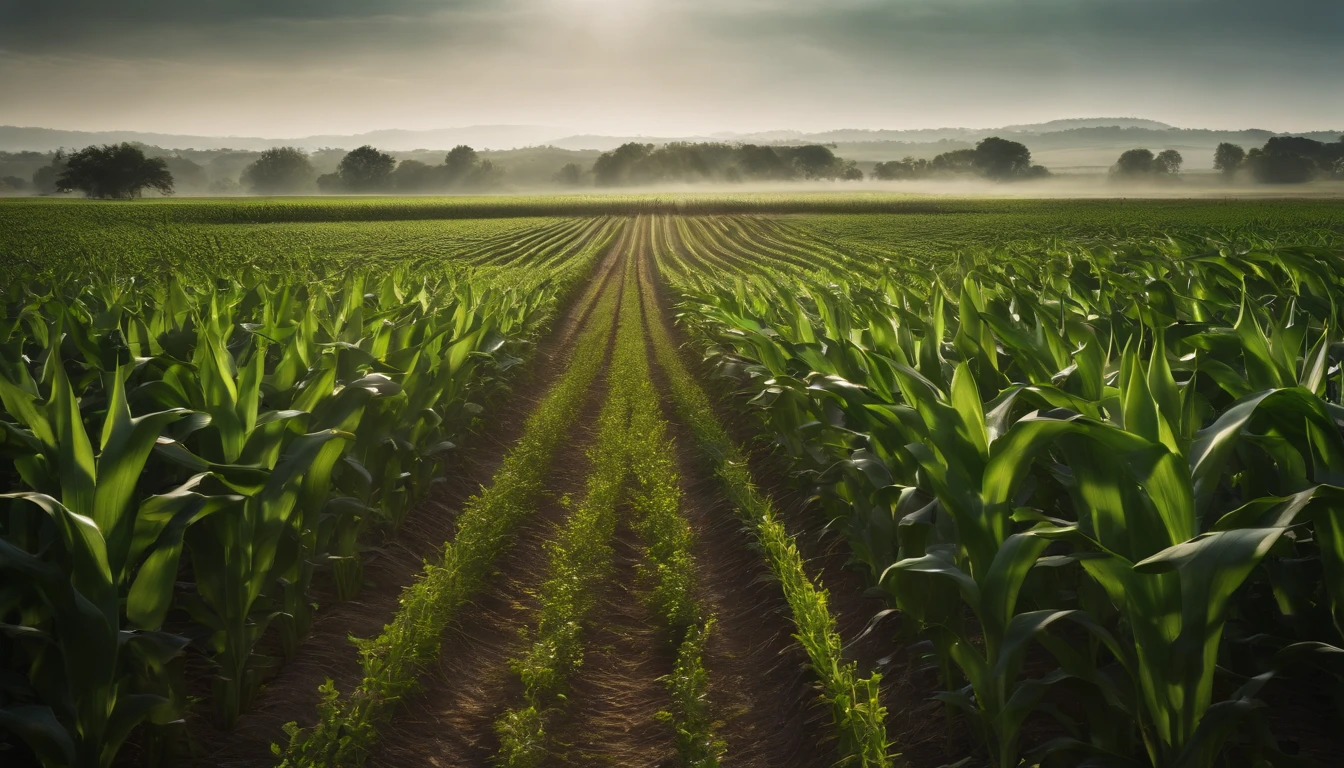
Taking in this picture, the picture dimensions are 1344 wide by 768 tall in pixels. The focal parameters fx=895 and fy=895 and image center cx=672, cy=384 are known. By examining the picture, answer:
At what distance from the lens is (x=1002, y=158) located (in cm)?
15175

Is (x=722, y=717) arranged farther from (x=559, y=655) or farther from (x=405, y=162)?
(x=405, y=162)

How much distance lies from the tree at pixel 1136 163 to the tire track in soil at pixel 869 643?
170276mm

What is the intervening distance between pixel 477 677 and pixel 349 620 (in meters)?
0.97

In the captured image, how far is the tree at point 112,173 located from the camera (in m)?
97.1

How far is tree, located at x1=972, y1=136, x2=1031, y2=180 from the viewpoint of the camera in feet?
494

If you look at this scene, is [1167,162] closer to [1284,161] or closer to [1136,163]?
[1136,163]

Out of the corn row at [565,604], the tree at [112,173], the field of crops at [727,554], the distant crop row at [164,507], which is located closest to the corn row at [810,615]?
the field of crops at [727,554]

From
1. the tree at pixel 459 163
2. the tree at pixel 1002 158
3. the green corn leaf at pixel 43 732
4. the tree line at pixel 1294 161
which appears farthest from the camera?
the tree at pixel 459 163

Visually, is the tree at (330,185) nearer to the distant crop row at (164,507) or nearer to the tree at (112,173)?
the tree at (112,173)

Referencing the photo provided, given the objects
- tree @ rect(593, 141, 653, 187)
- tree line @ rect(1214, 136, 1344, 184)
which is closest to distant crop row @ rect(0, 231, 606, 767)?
tree line @ rect(1214, 136, 1344, 184)

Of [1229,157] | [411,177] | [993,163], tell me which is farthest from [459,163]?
[1229,157]

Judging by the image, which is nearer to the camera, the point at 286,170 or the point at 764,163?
the point at 764,163

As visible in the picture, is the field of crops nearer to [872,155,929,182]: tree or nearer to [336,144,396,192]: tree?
[336,144,396,192]: tree

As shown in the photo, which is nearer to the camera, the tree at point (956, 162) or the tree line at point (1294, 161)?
the tree line at point (1294, 161)
